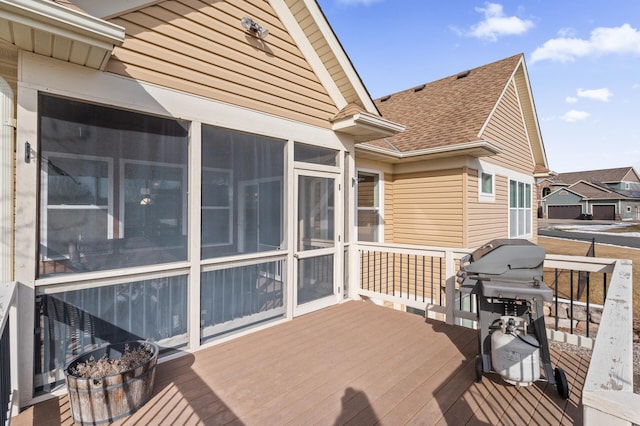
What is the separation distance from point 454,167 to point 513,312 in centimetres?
482

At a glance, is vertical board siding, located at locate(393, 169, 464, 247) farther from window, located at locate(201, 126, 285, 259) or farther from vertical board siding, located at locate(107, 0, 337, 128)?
window, located at locate(201, 126, 285, 259)

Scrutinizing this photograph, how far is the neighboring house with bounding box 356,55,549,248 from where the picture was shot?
6.81 m

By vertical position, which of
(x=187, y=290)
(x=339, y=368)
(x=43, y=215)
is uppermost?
(x=43, y=215)

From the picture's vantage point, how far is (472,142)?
20.4ft

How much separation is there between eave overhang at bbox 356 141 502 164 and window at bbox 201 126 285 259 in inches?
97.1

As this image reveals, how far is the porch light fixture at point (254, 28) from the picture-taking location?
360 centimetres

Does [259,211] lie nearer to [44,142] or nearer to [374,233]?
[44,142]

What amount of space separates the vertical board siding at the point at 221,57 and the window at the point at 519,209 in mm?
7158

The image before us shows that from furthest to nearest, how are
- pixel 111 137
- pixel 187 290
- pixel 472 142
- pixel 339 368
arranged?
pixel 472 142 < pixel 187 290 < pixel 339 368 < pixel 111 137

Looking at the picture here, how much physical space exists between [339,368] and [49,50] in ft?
11.4

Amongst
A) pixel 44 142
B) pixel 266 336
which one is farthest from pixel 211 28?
pixel 266 336

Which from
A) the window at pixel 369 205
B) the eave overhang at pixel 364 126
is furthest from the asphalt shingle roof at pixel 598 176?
the eave overhang at pixel 364 126

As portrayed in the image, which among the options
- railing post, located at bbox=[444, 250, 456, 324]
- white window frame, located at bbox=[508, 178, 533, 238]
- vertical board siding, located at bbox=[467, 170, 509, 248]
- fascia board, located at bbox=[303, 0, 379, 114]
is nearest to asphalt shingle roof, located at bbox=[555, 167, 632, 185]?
white window frame, located at bbox=[508, 178, 533, 238]

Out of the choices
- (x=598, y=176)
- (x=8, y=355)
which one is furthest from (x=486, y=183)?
(x=598, y=176)
